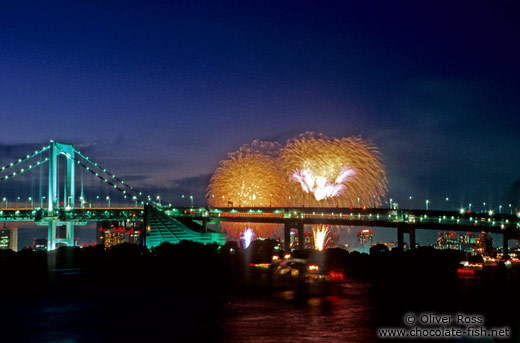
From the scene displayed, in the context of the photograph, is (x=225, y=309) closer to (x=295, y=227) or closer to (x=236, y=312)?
(x=236, y=312)

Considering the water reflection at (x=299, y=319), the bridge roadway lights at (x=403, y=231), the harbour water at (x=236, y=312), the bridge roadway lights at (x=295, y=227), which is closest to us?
the water reflection at (x=299, y=319)

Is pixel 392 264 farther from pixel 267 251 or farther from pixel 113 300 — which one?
pixel 113 300

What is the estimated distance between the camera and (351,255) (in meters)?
90.8

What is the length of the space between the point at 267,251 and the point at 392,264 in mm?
25677

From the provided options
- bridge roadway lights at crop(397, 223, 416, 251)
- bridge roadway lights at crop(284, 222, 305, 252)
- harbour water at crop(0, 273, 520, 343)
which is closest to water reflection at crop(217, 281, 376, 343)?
harbour water at crop(0, 273, 520, 343)

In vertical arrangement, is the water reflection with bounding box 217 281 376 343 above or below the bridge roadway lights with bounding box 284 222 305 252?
below

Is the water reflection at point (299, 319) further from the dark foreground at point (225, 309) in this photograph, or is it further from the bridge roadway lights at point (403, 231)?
the bridge roadway lights at point (403, 231)

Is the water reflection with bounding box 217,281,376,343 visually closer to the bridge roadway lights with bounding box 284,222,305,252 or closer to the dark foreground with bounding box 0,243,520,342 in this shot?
the dark foreground with bounding box 0,243,520,342

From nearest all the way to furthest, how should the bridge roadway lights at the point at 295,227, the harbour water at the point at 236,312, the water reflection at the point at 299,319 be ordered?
the water reflection at the point at 299,319 → the harbour water at the point at 236,312 → the bridge roadway lights at the point at 295,227

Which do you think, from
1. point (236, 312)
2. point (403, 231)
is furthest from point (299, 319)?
point (403, 231)

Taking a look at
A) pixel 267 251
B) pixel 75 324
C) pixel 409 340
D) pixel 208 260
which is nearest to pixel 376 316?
pixel 409 340

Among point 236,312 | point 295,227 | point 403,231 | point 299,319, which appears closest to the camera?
point 299,319

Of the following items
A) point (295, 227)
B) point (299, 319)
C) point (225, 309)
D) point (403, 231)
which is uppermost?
point (295, 227)

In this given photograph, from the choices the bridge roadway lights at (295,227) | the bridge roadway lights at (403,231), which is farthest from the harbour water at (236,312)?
the bridge roadway lights at (295,227)
